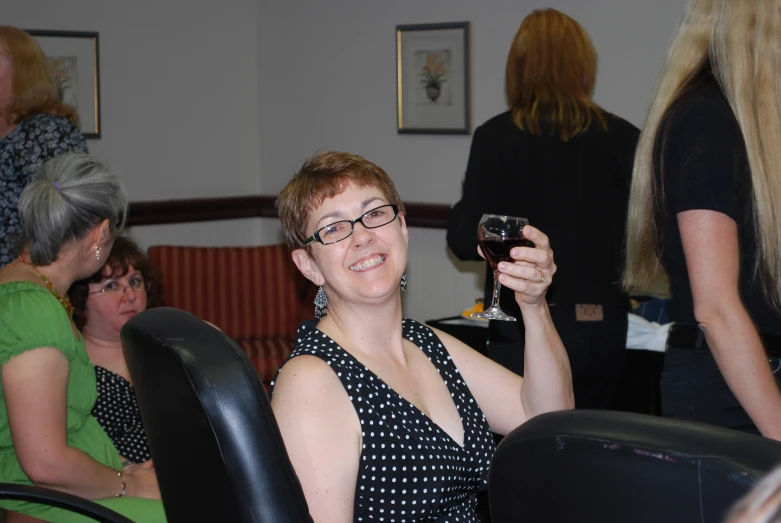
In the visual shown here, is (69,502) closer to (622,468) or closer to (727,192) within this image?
(622,468)

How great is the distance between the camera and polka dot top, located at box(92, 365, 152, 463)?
8.84ft

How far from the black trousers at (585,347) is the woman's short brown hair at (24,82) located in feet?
5.51

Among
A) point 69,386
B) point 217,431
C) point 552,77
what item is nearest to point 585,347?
point 552,77

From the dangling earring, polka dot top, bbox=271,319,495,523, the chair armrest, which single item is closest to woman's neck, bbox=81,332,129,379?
the chair armrest

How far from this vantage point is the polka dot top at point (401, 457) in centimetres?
159

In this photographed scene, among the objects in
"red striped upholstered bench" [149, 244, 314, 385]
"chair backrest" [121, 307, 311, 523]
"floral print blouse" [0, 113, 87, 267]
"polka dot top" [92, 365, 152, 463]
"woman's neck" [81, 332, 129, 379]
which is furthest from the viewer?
"red striped upholstered bench" [149, 244, 314, 385]

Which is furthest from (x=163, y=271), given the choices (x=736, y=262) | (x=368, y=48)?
(x=736, y=262)

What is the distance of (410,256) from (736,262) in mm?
3198

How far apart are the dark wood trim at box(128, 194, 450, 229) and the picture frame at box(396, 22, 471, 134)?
40 cm

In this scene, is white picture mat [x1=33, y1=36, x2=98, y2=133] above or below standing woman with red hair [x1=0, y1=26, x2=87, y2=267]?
above

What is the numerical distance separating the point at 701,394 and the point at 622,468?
3.33 feet

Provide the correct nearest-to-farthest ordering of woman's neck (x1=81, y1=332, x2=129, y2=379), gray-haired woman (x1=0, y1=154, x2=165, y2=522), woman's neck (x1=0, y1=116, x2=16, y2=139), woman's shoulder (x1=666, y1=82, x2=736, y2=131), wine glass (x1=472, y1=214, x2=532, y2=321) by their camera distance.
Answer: wine glass (x1=472, y1=214, x2=532, y2=321) → woman's shoulder (x1=666, y1=82, x2=736, y2=131) → gray-haired woman (x1=0, y1=154, x2=165, y2=522) → woman's neck (x1=81, y1=332, x2=129, y2=379) → woman's neck (x1=0, y1=116, x2=16, y2=139)

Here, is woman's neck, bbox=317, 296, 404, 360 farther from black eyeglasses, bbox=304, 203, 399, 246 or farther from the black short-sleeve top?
the black short-sleeve top

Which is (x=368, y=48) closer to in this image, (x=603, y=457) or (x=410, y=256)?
(x=410, y=256)
